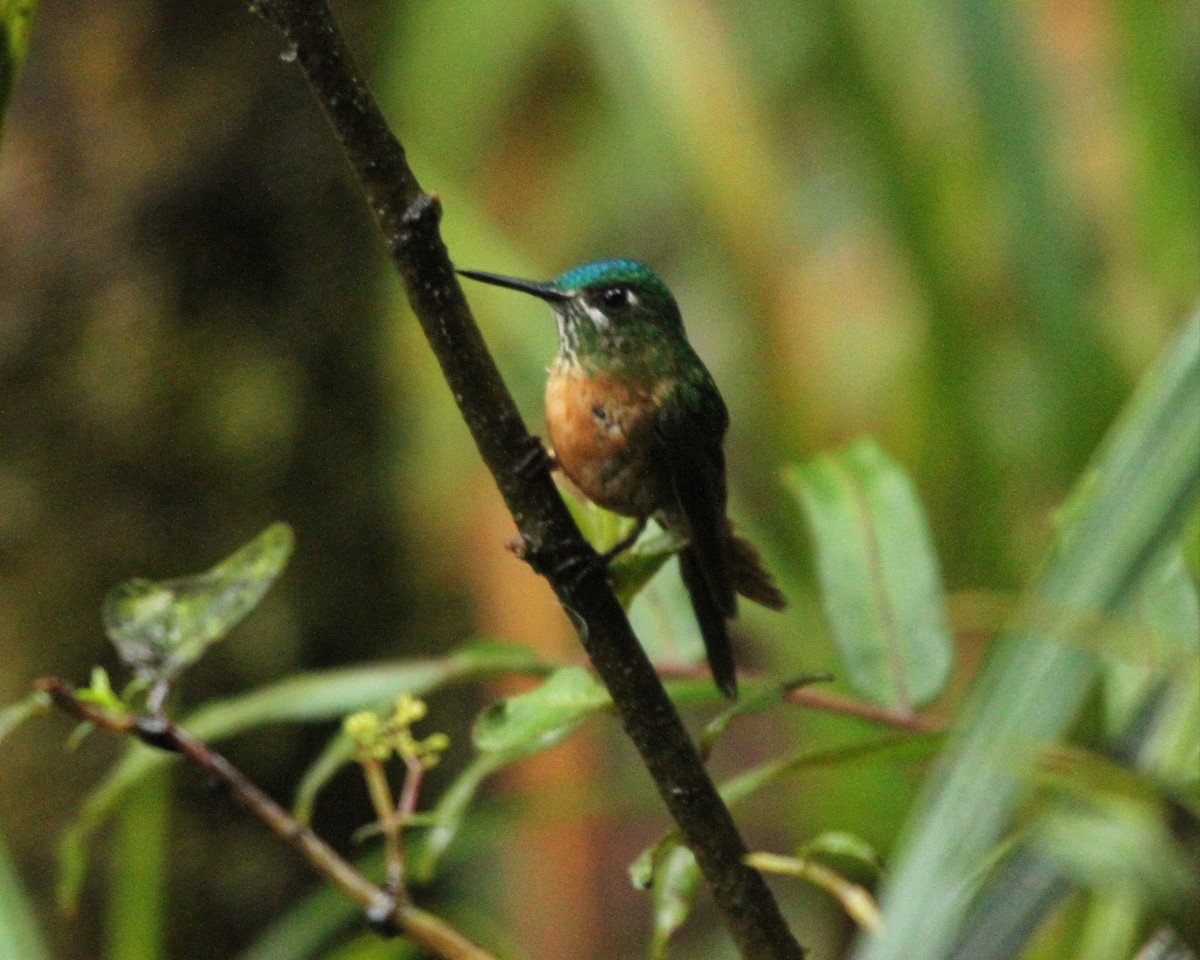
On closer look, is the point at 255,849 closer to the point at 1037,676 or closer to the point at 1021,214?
the point at 1021,214

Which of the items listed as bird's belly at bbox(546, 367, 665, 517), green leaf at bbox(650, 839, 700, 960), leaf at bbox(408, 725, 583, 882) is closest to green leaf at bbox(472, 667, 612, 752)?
leaf at bbox(408, 725, 583, 882)

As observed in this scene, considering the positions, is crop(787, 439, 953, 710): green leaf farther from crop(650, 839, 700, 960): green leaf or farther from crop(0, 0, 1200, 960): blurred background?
crop(0, 0, 1200, 960): blurred background

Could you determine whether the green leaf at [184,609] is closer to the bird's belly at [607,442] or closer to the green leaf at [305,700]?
the green leaf at [305,700]

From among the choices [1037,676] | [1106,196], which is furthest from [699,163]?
[1106,196]

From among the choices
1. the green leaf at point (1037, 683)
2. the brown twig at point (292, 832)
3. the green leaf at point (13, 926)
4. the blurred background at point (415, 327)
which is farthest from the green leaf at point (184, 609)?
the blurred background at point (415, 327)

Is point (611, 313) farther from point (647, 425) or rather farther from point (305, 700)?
point (305, 700)

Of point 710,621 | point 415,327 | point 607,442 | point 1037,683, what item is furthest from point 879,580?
point 415,327
